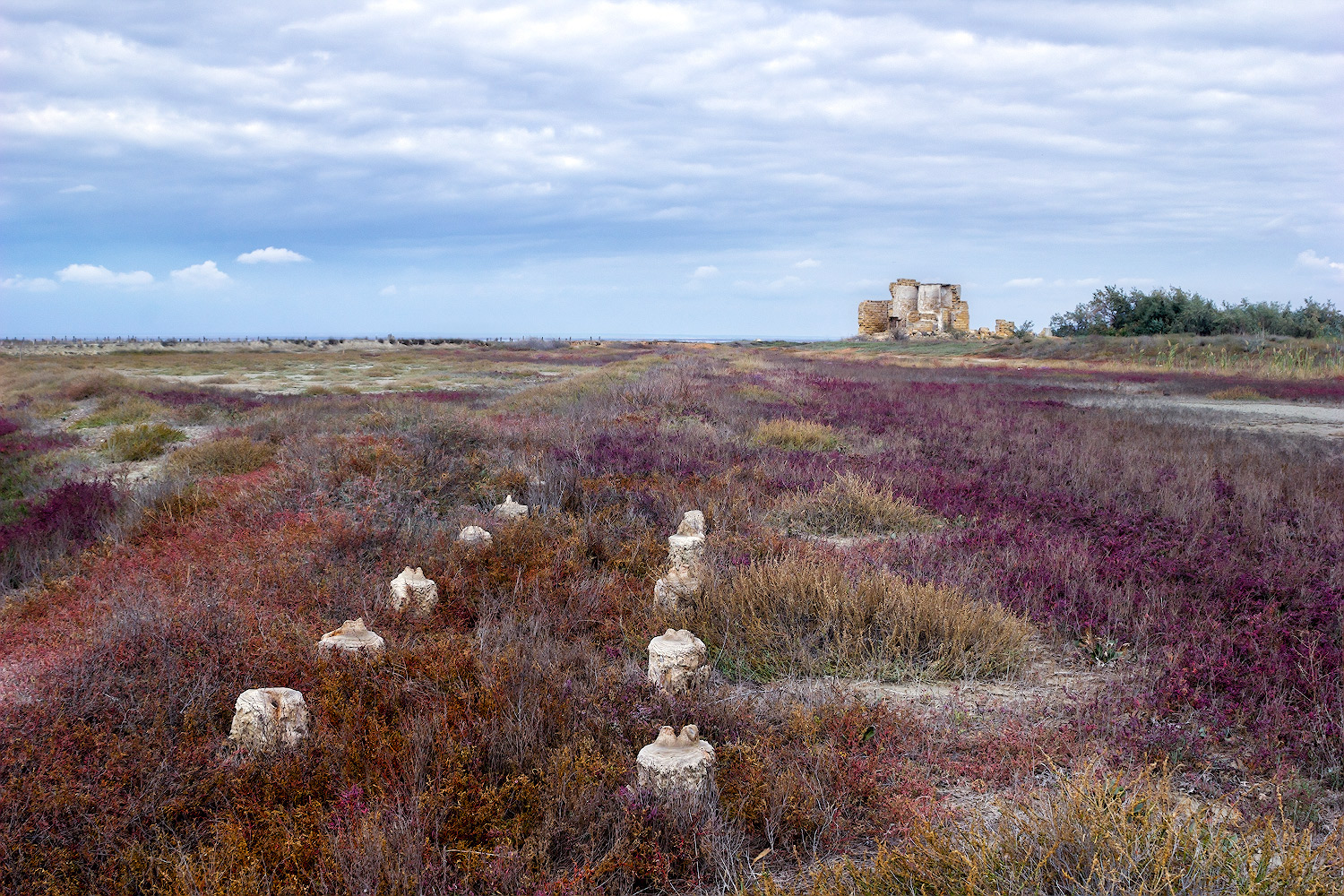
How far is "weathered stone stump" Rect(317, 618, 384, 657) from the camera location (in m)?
3.50

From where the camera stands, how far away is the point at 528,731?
9.39 feet

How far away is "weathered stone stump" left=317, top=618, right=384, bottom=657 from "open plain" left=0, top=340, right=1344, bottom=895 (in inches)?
0.7

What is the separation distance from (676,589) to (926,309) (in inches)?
2701

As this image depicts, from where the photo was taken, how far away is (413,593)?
172 inches

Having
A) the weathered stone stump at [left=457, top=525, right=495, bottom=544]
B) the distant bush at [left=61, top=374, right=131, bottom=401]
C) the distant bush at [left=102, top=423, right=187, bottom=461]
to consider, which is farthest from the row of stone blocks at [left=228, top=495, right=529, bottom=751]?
Answer: the distant bush at [left=61, top=374, right=131, bottom=401]

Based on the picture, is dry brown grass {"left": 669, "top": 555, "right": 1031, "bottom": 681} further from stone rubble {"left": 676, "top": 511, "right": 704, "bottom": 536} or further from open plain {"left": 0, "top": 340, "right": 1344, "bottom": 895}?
stone rubble {"left": 676, "top": 511, "right": 704, "bottom": 536}

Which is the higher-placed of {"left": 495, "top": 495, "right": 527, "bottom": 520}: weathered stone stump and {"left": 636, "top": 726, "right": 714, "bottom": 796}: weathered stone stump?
{"left": 495, "top": 495, "right": 527, "bottom": 520}: weathered stone stump

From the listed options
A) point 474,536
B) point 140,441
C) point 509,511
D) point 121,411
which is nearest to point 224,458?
point 140,441

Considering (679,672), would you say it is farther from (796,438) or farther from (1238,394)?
(1238,394)

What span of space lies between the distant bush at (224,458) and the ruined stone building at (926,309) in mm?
64166

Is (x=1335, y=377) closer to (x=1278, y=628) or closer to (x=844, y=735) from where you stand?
(x=1278, y=628)

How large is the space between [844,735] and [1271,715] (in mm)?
1901

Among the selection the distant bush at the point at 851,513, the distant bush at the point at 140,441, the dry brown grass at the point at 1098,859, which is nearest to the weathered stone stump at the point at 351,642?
the dry brown grass at the point at 1098,859

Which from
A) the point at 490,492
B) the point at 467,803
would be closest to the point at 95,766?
the point at 467,803
